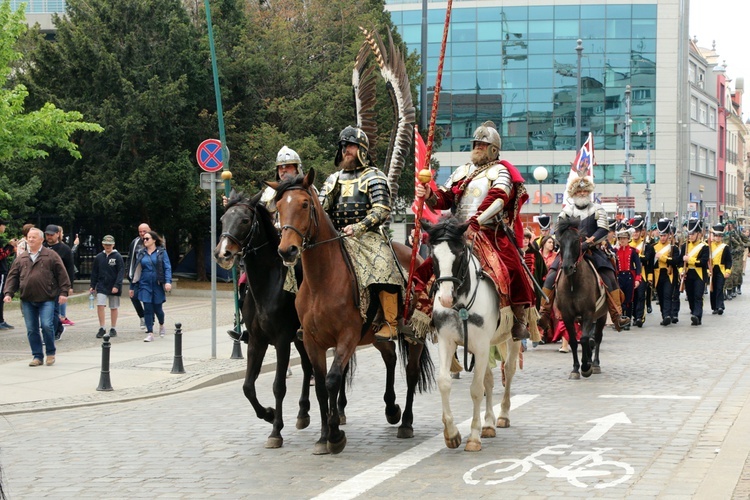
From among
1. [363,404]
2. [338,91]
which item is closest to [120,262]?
[363,404]

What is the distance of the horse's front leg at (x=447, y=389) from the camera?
8.92 m

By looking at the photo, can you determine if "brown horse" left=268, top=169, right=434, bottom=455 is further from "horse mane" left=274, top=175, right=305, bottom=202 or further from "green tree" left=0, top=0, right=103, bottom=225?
"green tree" left=0, top=0, right=103, bottom=225

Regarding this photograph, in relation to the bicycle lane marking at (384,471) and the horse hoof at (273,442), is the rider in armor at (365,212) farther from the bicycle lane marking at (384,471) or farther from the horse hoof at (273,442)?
the horse hoof at (273,442)

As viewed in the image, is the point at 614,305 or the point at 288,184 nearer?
the point at 288,184

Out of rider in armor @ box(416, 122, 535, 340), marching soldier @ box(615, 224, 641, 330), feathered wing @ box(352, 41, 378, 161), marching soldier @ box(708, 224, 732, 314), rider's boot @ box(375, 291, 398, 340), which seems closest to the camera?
rider's boot @ box(375, 291, 398, 340)

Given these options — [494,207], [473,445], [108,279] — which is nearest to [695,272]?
[108,279]

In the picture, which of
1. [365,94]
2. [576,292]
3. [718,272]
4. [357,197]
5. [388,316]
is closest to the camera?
[388,316]

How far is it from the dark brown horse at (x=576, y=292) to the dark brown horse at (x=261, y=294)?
18.5 ft

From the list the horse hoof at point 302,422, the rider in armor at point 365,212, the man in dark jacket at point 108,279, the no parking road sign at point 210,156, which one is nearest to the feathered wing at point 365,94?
the rider in armor at point 365,212

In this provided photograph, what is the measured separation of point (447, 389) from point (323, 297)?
1.31 m

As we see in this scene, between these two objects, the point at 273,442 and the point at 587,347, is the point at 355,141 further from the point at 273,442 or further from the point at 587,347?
the point at 587,347

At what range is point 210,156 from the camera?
680 inches

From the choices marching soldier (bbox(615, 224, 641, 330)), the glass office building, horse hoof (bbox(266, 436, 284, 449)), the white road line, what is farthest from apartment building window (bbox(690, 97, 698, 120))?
horse hoof (bbox(266, 436, 284, 449))

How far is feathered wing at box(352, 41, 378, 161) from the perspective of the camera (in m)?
12.2
